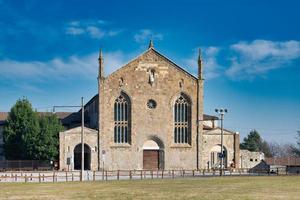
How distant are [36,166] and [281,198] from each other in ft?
195

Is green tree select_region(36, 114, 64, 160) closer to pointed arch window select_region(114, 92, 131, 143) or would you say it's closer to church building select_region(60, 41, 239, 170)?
church building select_region(60, 41, 239, 170)

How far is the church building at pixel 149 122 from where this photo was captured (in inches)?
3428

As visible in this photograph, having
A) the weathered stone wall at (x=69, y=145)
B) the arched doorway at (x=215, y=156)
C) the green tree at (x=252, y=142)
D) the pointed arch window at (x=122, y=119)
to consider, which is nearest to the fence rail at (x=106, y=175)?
the weathered stone wall at (x=69, y=145)

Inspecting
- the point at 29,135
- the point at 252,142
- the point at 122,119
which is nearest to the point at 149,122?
the point at 122,119

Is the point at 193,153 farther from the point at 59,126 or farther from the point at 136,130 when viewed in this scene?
the point at 59,126

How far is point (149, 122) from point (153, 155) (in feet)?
16.6

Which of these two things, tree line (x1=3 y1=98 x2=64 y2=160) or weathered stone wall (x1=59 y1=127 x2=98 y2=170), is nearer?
weathered stone wall (x1=59 y1=127 x2=98 y2=170)

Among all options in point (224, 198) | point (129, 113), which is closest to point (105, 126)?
point (129, 113)

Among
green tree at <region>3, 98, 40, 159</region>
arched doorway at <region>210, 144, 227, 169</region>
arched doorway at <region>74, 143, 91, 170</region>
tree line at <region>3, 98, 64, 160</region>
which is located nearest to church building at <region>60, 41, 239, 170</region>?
arched doorway at <region>74, 143, 91, 170</region>

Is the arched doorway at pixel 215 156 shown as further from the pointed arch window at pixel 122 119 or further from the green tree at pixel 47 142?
the green tree at pixel 47 142

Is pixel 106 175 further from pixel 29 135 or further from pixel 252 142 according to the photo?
pixel 252 142

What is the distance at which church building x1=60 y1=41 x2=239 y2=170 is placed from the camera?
286 ft

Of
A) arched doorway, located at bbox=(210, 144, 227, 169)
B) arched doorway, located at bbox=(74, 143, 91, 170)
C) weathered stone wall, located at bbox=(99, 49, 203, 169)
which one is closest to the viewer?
arched doorway, located at bbox=(74, 143, 91, 170)

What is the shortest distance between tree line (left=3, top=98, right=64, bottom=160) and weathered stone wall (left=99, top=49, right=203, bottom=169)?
9380mm
